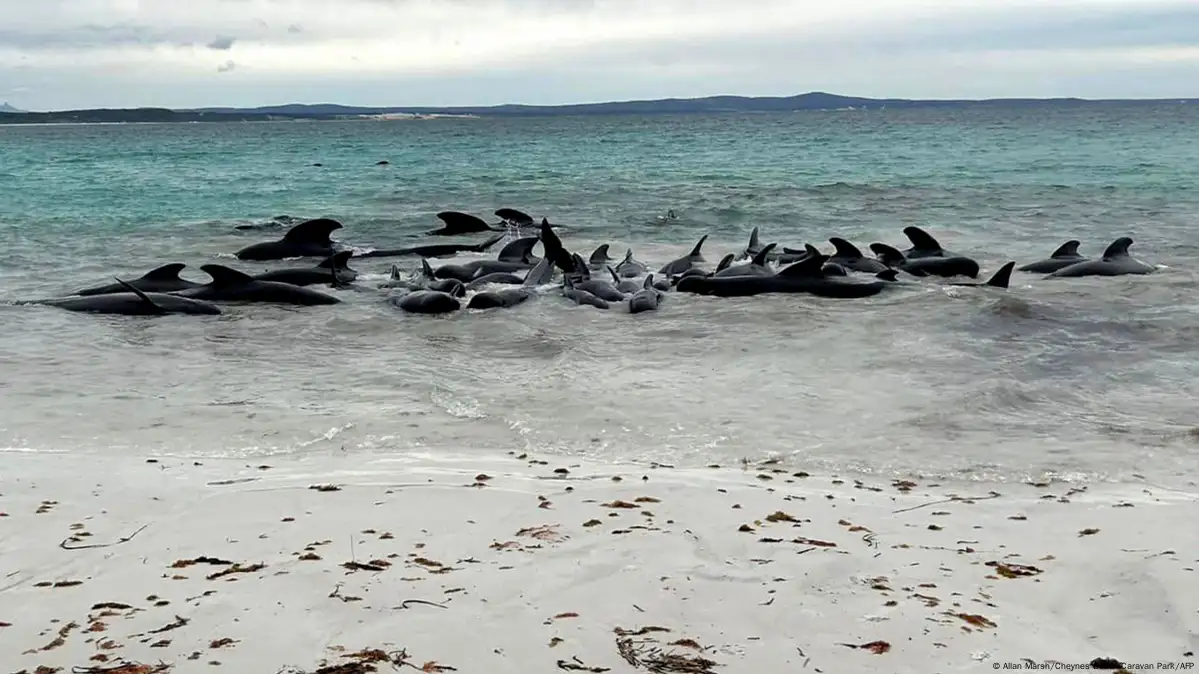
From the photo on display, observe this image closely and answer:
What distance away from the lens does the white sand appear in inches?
165

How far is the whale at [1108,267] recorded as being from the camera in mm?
14641

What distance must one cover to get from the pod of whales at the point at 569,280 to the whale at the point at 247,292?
12mm

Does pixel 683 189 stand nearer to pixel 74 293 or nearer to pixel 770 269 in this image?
pixel 770 269

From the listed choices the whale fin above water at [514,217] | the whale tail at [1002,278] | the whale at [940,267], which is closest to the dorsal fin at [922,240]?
the whale at [940,267]

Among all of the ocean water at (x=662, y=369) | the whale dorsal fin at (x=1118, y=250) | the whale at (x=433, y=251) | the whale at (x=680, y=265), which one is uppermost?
the whale dorsal fin at (x=1118, y=250)

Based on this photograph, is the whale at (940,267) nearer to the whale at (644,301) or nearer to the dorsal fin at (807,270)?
the dorsal fin at (807,270)

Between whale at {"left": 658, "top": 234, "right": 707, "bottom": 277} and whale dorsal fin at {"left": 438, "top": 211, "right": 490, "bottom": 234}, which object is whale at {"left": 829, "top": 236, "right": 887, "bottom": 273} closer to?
whale at {"left": 658, "top": 234, "right": 707, "bottom": 277}

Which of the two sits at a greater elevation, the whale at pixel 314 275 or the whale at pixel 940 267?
the whale at pixel 940 267

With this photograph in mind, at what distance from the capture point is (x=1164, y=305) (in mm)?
12438

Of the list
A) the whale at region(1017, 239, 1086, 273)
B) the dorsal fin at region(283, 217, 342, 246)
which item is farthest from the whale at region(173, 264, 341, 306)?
the whale at region(1017, 239, 1086, 273)

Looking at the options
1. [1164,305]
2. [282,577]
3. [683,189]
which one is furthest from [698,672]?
[683,189]

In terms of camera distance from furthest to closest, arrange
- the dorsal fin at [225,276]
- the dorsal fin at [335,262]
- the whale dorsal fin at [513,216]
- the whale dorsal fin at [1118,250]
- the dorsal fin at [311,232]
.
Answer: the whale dorsal fin at [513,216] < the dorsal fin at [311,232] < the whale dorsal fin at [1118,250] < the dorsal fin at [335,262] < the dorsal fin at [225,276]

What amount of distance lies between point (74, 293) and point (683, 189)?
74.3 feet

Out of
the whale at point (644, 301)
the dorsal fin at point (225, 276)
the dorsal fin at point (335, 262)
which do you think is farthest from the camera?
the dorsal fin at point (335, 262)
